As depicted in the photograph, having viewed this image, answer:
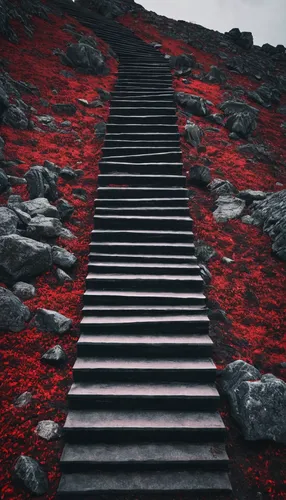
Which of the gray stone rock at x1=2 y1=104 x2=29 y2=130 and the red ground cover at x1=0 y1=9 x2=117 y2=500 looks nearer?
the red ground cover at x1=0 y1=9 x2=117 y2=500

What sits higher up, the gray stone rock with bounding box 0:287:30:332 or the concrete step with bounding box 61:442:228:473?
the gray stone rock with bounding box 0:287:30:332

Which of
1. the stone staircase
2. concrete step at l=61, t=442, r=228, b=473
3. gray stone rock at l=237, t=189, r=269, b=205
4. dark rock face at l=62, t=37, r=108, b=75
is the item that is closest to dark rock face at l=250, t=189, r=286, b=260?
gray stone rock at l=237, t=189, r=269, b=205

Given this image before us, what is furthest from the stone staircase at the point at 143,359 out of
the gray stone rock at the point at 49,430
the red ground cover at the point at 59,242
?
the red ground cover at the point at 59,242

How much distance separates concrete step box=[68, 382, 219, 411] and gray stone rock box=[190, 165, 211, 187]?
738 cm

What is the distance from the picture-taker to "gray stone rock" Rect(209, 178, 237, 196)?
10.1 metres

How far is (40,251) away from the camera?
6457 millimetres

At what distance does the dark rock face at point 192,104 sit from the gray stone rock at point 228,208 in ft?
23.1

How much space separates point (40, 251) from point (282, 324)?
229 inches

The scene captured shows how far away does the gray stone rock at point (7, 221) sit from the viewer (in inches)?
253

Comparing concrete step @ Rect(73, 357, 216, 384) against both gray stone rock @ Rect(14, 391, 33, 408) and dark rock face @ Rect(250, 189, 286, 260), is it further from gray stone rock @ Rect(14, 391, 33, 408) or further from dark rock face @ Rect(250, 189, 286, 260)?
dark rock face @ Rect(250, 189, 286, 260)

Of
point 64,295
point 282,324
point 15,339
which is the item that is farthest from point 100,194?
point 282,324

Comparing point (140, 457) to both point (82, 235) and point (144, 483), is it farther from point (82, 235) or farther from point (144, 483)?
point (82, 235)

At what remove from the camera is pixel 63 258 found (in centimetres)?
700

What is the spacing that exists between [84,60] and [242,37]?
27.7 metres
